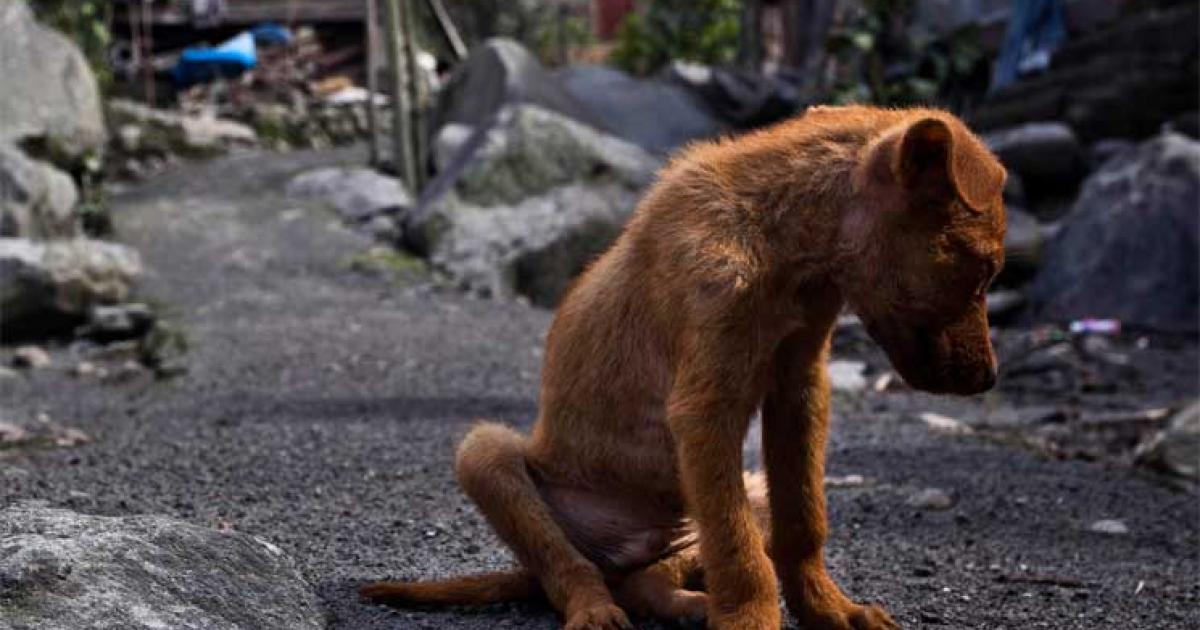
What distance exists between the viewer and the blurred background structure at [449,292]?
16.8ft

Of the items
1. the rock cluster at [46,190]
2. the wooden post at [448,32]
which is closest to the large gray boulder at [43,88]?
the rock cluster at [46,190]

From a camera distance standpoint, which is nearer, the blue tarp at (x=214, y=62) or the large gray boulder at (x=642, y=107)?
the large gray boulder at (x=642, y=107)

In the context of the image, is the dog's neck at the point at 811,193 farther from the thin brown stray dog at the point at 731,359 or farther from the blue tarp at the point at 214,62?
the blue tarp at the point at 214,62

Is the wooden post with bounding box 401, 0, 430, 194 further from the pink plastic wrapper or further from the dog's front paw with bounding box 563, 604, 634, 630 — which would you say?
the dog's front paw with bounding box 563, 604, 634, 630

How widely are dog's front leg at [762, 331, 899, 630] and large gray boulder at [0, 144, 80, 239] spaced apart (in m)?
10.5

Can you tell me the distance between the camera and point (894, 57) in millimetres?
19844

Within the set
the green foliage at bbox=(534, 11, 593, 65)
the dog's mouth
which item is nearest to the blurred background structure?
the dog's mouth

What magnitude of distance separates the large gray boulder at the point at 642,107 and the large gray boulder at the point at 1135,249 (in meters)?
6.29

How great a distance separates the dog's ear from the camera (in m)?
3.48

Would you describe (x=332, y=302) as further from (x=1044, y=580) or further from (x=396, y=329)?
(x=1044, y=580)

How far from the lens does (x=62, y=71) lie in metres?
15.7

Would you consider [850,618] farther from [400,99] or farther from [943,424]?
[400,99]

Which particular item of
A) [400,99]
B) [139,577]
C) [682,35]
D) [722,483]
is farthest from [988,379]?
[682,35]

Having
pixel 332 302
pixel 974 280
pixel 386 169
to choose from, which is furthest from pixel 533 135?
pixel 974 280
